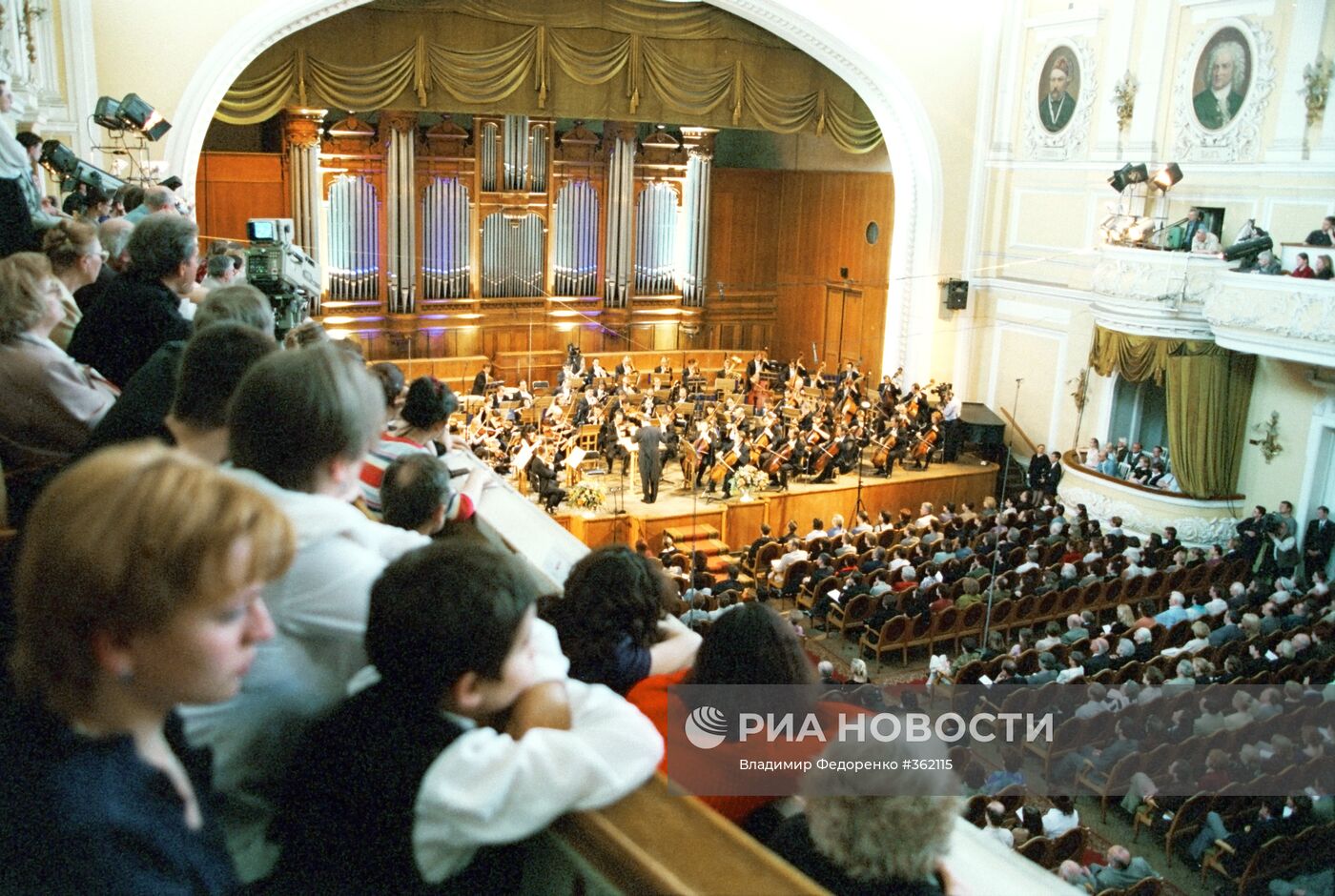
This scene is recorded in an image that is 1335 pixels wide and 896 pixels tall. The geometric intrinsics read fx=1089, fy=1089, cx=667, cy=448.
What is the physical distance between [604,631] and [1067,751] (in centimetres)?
629

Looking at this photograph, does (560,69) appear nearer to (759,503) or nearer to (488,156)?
(488,156)

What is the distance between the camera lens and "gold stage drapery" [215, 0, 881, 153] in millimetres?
13852

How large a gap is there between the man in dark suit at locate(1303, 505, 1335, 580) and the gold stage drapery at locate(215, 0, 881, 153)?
28.4ft

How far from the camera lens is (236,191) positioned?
52.2 ft

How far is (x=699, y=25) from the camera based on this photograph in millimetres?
15531

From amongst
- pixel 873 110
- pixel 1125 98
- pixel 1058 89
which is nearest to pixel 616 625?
pixel 1125 98

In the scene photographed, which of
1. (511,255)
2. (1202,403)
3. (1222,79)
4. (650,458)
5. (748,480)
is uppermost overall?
(1222,79)

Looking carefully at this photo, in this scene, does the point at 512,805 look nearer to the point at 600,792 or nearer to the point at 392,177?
the point at 600,792

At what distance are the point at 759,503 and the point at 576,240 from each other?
785cm

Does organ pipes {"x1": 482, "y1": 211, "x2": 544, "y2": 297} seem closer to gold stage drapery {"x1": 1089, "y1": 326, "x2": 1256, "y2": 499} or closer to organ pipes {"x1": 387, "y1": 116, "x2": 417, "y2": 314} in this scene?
organ pipes {"x1": 387, "y1": 116, "x2": 417, "y2": 314}

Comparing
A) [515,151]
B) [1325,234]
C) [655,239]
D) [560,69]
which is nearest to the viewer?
[1325,234]

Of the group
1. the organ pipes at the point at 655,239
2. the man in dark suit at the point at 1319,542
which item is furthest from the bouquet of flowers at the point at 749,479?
the organ pipes at the point at 655,239

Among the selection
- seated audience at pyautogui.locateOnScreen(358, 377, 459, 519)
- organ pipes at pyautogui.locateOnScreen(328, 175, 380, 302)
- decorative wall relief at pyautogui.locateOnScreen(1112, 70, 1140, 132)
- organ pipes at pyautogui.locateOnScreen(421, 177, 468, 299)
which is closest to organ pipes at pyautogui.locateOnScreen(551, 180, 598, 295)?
organ pipes at pyautogui.locateOnScreen(421, 177, 468, 299)

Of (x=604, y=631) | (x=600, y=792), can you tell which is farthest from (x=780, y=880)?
(x=604, y=631)
